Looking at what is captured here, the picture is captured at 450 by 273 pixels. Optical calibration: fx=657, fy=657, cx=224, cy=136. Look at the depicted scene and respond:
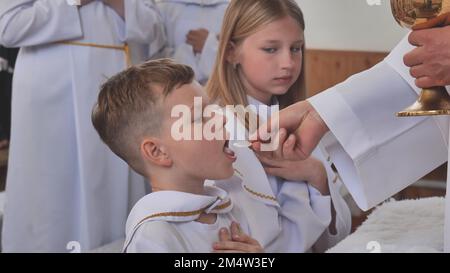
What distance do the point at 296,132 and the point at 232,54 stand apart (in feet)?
0.56

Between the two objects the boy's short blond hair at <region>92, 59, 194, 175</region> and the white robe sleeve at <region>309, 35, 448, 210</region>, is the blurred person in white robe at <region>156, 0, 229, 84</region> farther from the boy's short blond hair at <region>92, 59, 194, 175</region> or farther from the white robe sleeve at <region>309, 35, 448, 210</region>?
the white robe sleeve at <region>309, 35, 448, 210</region>

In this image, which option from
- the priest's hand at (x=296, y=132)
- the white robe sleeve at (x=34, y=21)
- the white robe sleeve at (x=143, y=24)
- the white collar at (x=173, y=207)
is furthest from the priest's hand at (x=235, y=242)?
the white robe sleeve at (x=34, y=21)

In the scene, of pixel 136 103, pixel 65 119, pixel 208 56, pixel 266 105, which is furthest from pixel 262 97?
pixel 65 119

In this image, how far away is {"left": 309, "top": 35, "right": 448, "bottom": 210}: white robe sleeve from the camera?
1120 mm

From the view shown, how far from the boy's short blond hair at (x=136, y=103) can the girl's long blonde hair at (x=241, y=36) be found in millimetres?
80

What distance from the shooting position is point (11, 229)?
120 cm

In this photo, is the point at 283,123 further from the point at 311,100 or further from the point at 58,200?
the point at 58,200

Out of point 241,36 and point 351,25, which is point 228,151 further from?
point 351,25

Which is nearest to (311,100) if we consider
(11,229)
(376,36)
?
(376,36)

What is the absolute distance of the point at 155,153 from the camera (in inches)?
40.2

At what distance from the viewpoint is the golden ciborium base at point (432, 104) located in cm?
99

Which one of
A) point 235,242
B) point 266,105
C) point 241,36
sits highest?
point 241,36

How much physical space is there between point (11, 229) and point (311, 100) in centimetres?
59

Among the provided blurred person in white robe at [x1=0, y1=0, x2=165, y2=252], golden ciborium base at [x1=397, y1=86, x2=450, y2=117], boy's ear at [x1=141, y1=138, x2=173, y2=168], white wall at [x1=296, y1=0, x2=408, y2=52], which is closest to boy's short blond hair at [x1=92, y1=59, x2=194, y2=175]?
boy's ear at [x1=141, y1=138, x2=173, y2=168]
